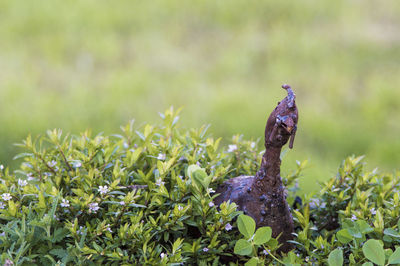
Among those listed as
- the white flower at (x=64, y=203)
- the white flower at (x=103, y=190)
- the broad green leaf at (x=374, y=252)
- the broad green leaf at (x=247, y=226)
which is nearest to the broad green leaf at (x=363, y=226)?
the broad green leaf at (x=374, y=252)

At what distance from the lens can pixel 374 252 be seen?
1.76 meters

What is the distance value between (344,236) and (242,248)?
42 centimetres

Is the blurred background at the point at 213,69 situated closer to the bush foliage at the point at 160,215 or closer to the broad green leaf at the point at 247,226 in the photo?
the bush foliage at the point at 160,215

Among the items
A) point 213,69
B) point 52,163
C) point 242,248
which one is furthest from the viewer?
point 213,69

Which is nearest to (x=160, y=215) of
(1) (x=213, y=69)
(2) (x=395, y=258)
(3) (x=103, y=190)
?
(3) (x=103, y=190)

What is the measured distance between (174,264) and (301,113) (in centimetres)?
372

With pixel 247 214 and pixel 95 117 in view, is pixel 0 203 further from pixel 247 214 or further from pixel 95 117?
pixel 95 117

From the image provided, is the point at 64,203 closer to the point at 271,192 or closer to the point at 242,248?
the point at 242,248

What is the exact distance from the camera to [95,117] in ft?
16.4

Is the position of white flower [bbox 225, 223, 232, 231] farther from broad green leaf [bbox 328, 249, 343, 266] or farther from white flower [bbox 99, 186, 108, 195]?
white flower [bbox 99, 186, 108, 195]

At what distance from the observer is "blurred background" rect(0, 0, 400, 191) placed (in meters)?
4.91

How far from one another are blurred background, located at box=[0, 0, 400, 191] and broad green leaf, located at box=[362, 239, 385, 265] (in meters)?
2.50

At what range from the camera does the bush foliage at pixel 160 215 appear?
1.82 m

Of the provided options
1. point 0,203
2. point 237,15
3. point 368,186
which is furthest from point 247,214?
point 237,15
